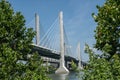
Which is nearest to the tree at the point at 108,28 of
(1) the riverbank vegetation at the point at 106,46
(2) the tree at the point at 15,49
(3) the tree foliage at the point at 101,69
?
(1) the riverbank vegetation at the point at 106,46

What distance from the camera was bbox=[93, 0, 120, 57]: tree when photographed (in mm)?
10898

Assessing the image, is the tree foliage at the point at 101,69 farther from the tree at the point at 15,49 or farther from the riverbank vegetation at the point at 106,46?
the tree at the point at 15,49

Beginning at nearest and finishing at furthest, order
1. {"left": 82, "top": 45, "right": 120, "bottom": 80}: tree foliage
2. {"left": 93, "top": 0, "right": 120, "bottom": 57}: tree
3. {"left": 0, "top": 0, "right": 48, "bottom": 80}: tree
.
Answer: {"left": 82, "top": 45, "right": 120, "bottom": 80}: tree foliage → {"left": 93, "top": 0, "right": 120, "bottom": 57}: tree → {"left": 0, "top": 0, "right": 48, "bottom": 80}: tree

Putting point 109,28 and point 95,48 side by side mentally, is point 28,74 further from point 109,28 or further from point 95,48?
point 109,28

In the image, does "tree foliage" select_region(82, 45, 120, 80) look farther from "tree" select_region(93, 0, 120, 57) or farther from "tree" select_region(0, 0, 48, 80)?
"tree" select_region(0, 0, 48, 80)

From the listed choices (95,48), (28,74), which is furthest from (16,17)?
(95,48)

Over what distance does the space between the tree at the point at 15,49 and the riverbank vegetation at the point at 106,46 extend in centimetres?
441

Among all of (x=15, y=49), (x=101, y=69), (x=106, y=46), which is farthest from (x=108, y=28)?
(x=15, y=49)

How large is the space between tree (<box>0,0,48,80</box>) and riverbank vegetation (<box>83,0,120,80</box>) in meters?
4.41

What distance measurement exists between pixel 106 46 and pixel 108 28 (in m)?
0.57

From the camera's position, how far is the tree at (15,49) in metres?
15.4

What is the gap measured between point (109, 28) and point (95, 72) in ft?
5.89

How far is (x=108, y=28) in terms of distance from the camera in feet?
36.4

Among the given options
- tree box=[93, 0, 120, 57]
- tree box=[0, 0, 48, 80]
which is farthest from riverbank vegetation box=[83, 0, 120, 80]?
tree box=[0, 0, 48, 80]
